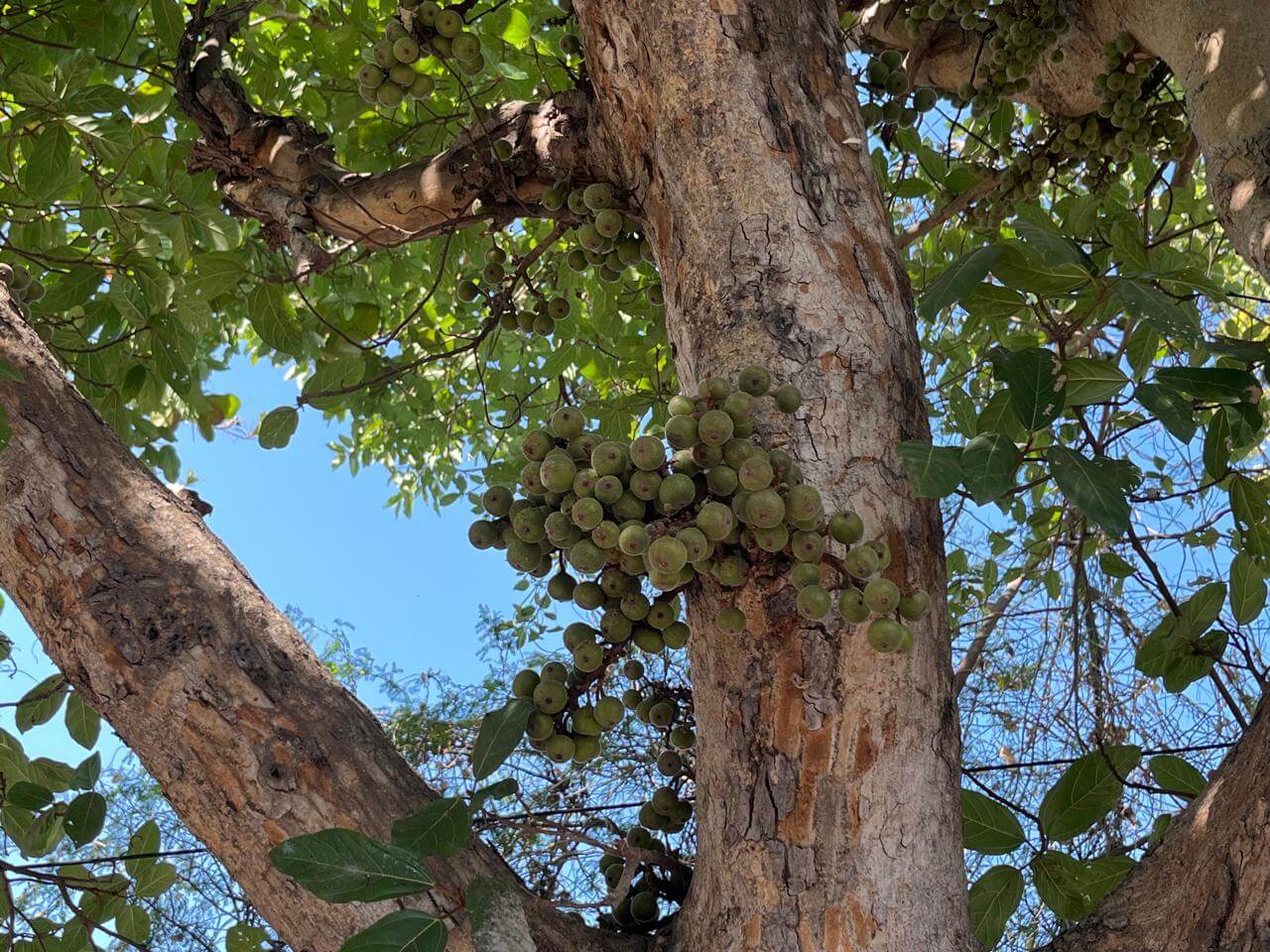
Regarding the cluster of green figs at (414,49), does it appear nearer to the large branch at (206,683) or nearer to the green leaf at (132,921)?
the large branch at (206,683)

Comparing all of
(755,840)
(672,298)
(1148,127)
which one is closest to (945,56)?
(1148,127)

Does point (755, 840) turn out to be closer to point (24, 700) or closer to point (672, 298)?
point (672, 298)

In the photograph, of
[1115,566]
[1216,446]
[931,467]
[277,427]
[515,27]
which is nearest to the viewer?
[931,467]

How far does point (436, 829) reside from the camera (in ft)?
4.23

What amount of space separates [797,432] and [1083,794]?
27.0 inches

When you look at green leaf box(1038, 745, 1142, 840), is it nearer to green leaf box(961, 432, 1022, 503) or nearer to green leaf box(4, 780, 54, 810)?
green leaf box(961, 432, 1022, 503)

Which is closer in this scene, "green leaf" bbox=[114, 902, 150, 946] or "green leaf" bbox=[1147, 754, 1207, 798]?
"green leaf" bbox=[1147, 754, 1207, 798]

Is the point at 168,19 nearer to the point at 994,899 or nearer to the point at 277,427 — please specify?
the point at 277,427

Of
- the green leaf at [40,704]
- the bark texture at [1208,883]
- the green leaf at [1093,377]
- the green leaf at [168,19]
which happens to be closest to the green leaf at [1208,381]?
the green leaf at [1093,377]

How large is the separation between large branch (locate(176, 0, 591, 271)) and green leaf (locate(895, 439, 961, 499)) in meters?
1.10

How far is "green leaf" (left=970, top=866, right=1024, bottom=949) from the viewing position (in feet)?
5.12

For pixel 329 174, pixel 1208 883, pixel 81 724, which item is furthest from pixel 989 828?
pixel 329 174

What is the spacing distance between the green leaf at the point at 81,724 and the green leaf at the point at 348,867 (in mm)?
1309

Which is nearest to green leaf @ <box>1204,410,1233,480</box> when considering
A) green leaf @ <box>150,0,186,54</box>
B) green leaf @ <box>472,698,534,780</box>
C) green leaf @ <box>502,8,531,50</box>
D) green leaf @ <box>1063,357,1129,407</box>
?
green leaf @ <box>1063,357,1129,407</box>
